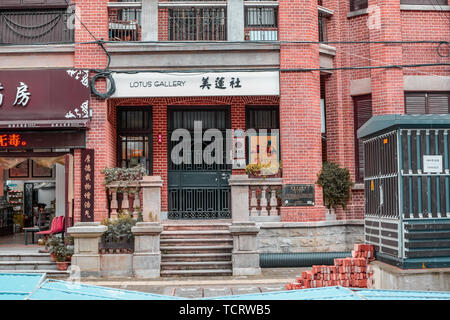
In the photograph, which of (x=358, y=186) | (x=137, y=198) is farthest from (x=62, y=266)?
(x=358, y=186)

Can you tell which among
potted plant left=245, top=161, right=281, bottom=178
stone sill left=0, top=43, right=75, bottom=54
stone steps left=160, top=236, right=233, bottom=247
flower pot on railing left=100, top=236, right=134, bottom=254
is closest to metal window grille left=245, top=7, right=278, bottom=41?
potted plant left=245, top=161, right=281, bottom=178

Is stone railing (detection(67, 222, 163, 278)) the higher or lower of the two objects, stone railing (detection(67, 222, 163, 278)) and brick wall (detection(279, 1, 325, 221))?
the lower

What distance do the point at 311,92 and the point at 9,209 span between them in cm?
1235

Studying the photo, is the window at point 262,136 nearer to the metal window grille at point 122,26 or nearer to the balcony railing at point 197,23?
the balcony railing at point 197,23

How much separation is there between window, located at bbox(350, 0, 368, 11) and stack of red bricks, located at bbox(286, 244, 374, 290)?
9.02 meters

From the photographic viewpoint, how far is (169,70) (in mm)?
14484

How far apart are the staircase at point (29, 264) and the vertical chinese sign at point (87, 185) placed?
1441 millimetres

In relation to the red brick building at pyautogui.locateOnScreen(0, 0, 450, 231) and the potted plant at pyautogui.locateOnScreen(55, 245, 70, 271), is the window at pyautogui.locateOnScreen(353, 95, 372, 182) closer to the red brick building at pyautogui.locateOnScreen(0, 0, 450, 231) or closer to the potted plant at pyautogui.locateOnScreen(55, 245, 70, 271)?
the red brick building at pyautogui.locateOnScreen(0, 0, 450, 231)

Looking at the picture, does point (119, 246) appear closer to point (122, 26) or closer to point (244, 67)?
point (244, 67)

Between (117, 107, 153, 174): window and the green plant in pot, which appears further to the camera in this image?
(117, 107, 153, 174): window

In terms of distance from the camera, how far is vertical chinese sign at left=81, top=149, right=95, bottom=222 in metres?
14.0

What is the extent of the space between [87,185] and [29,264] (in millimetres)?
2467

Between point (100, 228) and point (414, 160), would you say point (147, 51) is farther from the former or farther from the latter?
→ point (414, 160)

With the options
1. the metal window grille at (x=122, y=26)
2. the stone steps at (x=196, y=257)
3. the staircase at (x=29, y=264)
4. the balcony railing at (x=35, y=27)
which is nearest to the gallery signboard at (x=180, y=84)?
the metal window grille at (x=122, y=26)
